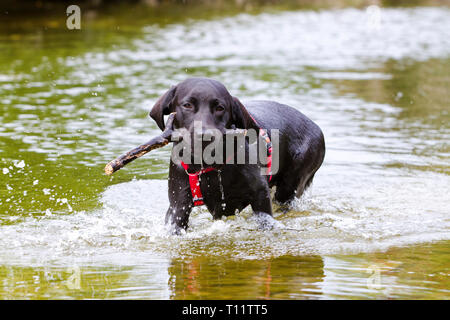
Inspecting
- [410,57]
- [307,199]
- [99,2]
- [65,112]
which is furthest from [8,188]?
[99,2]

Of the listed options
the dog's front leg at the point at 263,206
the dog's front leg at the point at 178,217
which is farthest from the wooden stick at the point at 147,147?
the dog's front leg at the point at 263,206

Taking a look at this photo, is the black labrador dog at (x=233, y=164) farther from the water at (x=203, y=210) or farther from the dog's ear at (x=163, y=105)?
the water at (x=203, y=210)

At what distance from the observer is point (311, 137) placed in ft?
22.1

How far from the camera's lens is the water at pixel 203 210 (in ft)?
16.3

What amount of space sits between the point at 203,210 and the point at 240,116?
5.77ft

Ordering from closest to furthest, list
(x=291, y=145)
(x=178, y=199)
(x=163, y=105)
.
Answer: (x=163, y=105) → (x=178, y=199) → (x=291, y=145)

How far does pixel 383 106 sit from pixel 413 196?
5075 mm

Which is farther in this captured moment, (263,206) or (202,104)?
(263,206)

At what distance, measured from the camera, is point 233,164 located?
5.42 meters

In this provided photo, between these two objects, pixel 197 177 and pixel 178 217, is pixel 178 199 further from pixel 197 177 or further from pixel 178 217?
pixel 197 177

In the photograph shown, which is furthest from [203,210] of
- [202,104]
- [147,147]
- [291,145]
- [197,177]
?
[202,104]

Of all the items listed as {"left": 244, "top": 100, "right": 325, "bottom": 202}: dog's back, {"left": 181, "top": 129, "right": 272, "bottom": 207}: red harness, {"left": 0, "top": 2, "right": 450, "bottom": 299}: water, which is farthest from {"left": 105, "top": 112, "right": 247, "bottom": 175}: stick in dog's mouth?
{"left": 244, "top": 100, "right": 325, "bottom": 202}: dog's back
